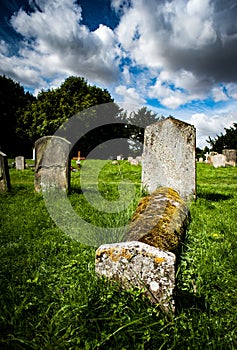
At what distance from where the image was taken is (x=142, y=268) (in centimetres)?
178

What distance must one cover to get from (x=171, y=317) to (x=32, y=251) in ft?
6.30

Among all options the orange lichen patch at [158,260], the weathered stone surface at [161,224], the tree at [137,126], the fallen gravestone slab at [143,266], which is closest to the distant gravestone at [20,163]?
the weathered stone surface at [161,224]

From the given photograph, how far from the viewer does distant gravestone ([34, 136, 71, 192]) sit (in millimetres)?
6809

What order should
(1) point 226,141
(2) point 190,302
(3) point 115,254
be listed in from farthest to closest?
(1) point 226,141
(2) point 190,302
(3) point 115,254

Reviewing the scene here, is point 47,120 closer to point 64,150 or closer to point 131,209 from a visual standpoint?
point 64,150

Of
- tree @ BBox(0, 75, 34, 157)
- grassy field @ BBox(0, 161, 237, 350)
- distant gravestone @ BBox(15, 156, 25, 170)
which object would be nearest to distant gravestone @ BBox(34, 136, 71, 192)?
grassy field @ BBox(0, 161, 237, 350)

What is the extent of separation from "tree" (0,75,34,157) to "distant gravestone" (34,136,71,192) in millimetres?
27825

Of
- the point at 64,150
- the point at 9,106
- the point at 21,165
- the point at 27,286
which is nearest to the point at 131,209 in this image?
the point at 27,286

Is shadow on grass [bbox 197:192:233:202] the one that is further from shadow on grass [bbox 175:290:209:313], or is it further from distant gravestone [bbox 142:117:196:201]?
shadow on grass [bbox 175:290:209:313]

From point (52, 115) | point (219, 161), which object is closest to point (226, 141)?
point (219, 161)

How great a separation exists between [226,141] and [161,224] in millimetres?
31458

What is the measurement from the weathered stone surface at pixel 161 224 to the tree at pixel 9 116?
3242 centimetres

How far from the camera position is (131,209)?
4.24m

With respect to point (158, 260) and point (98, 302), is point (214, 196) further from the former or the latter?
point (98, 302)
